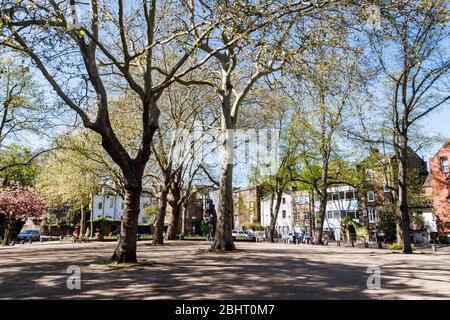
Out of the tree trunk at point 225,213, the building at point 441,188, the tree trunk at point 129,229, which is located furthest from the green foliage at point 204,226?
the tree trunk at point 129,229

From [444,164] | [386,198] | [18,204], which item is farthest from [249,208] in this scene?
[18,204]

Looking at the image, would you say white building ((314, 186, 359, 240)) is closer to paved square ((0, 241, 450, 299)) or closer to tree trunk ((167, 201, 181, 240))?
tree trunk ((167, 201, 181, 240))

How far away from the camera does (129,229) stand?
42.0 feet

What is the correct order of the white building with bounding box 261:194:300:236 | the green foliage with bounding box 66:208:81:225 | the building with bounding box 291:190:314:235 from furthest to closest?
the white building with bounding box 261:194:300:236 → the building with bounding box 291:190:314:235 → the green foliage with bounding box 66:208:81:225

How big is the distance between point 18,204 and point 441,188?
50.9 meters

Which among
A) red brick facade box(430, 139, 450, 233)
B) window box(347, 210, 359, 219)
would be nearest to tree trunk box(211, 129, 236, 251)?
red brick facade box(430, 139, 450, 233)

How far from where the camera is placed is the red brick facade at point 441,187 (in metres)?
47.1

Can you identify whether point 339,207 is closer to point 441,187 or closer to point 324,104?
point 441,187

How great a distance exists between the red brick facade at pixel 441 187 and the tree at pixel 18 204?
49.4m

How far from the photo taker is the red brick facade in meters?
47.1

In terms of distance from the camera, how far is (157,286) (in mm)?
8391

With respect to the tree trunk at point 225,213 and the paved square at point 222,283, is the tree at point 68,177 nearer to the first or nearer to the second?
the tree trunk at point 225,213
